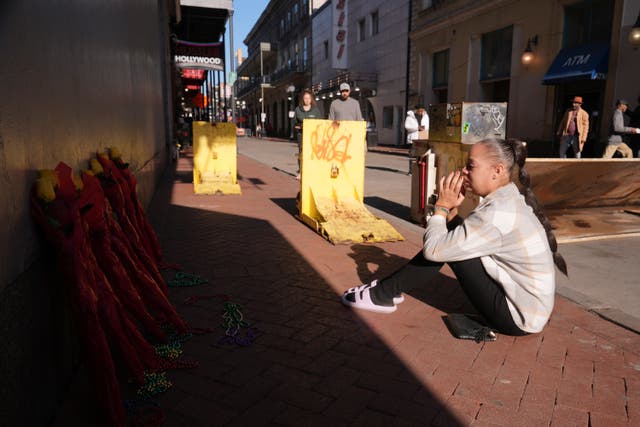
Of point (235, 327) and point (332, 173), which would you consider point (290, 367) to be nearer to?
point (235, 327)

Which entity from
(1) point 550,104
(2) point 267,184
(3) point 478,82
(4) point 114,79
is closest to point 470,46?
(3) point 478,82

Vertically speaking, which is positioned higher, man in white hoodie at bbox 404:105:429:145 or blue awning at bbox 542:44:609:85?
blue awning at bbox 542:44:609:85

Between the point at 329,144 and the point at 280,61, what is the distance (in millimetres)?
51996

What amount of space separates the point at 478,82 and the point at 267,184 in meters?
13.7

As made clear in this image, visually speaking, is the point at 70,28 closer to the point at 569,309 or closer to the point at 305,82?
the point at 569,309

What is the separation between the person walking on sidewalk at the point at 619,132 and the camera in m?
9.96

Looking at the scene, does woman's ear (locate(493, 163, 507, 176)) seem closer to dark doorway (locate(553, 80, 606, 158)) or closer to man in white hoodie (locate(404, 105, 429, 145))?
man in white hoodie (locate(404, 105, 429, 145))

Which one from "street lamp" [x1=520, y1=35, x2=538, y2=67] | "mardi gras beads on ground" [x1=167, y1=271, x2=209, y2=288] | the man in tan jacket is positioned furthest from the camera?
"street lamp" [x1=520, y1=35, x2=538, y2=67]

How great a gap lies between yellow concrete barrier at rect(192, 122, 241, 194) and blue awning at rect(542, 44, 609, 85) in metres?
10.9

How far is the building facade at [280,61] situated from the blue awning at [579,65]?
29.8 meters

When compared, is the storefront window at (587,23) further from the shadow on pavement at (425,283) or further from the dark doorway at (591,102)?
the shadow on pavement at (425,283)

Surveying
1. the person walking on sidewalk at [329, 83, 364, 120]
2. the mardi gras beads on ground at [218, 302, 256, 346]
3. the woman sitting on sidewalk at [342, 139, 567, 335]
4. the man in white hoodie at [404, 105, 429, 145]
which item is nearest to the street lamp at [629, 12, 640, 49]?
the man in white hoodie at [404, 105, 429, 145]

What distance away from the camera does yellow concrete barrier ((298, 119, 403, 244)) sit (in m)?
6.18

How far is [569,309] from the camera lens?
12.1 feet
